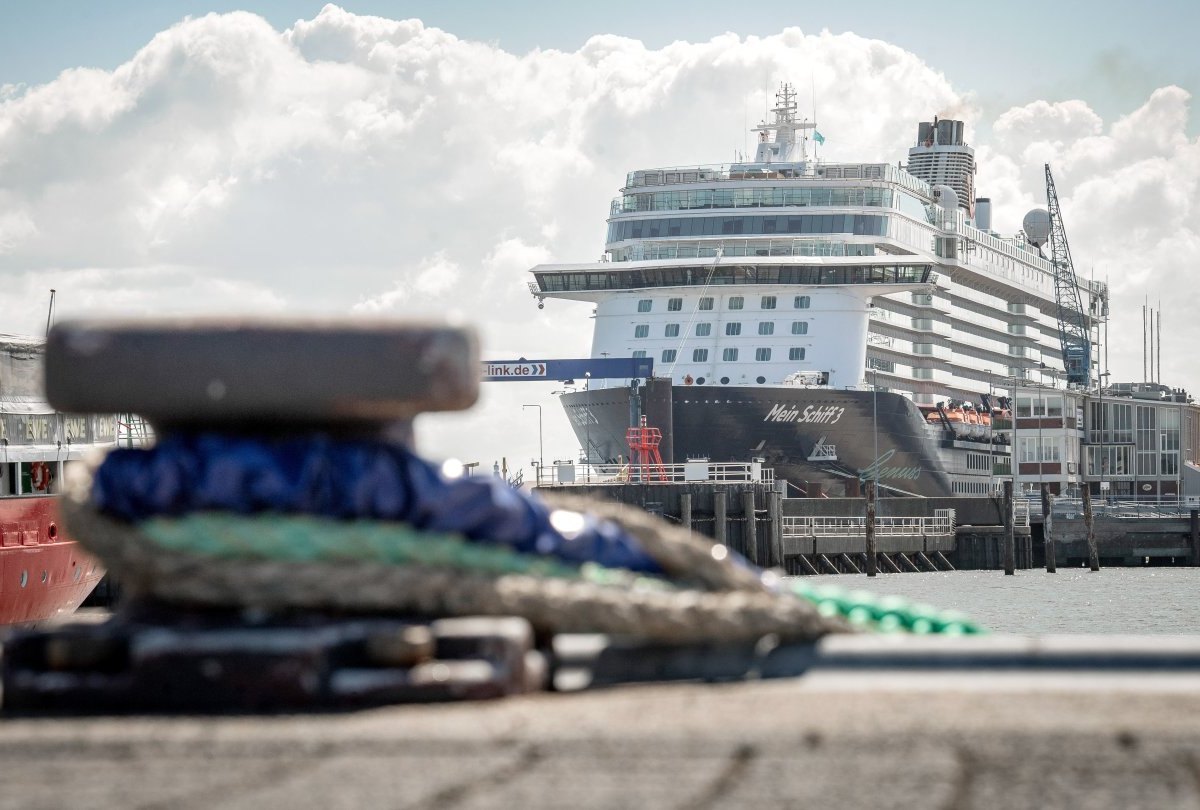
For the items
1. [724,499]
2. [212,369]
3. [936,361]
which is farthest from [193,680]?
[936,361]

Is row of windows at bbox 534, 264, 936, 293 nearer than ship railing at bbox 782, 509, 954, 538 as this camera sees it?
No

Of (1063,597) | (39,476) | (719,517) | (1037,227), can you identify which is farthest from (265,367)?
(1037,227)

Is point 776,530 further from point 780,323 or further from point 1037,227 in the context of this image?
point 1037,227

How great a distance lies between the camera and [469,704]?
166 inches

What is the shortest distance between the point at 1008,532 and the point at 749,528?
946 centimetres

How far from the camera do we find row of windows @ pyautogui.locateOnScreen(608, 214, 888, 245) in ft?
211

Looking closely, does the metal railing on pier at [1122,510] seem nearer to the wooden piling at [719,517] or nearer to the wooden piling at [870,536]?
the wooden piling at [870,536]

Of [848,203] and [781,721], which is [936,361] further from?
[781,721]

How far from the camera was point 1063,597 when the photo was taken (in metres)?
40.2

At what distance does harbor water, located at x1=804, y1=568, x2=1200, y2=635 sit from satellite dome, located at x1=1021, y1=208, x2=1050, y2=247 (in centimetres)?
4474

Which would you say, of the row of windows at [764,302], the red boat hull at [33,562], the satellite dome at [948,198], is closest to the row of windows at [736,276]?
the row of windows at [764,302]

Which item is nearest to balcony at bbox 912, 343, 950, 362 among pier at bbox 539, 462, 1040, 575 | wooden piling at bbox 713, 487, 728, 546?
pier at bbox 539, 462, 1040, 575

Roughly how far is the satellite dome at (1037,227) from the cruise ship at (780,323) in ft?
88.8

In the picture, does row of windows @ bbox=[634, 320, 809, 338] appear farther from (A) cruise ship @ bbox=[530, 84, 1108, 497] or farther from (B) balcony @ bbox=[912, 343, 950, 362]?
(B) balcony @ bbox=[912, 343, 950, 362]
